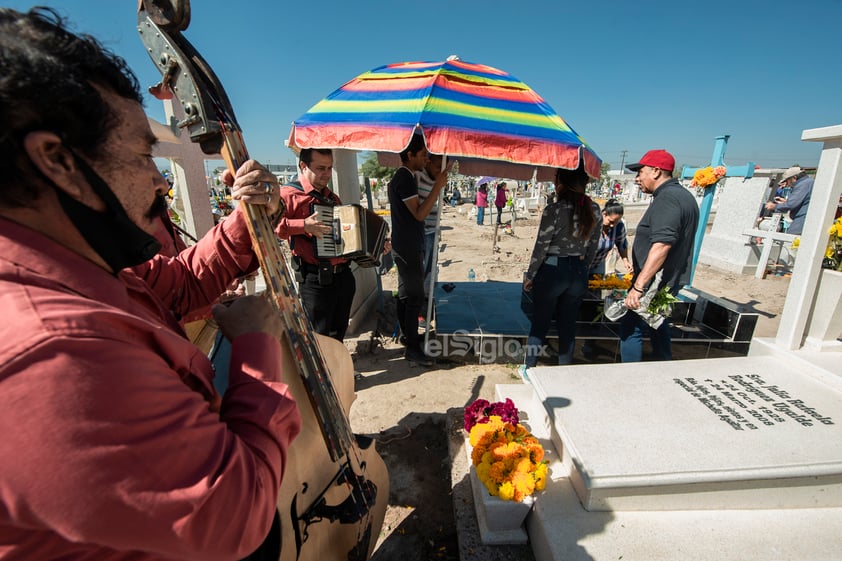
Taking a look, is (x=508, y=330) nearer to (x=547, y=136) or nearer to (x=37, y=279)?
(x=547, y=136)

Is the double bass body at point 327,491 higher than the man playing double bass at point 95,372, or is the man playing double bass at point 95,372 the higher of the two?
the man playing double bass at point 95,372

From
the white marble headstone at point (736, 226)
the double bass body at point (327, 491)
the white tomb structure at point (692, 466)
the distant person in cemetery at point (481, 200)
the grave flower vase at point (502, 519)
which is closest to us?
the double bass body at point (327, 491)

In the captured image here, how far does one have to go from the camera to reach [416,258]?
3.96 metres

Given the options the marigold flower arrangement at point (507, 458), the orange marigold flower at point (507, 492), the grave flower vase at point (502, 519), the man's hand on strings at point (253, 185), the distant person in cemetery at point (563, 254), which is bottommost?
the grave flower vase at point (502, 519)

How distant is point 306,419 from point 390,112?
235cm

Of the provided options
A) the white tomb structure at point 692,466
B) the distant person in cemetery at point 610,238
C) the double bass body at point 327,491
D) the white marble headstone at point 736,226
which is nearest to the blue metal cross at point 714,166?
the distant person in cemetery at point 610,238

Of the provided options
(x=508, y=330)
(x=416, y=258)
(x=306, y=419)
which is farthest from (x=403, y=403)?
(x=306, y=419)

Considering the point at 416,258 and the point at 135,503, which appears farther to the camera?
the point at 416,258

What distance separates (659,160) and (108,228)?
387 centimetres

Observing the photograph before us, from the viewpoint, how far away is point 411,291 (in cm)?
412

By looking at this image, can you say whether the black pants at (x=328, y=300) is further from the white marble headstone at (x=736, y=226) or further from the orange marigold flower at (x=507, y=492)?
the white marble headstone at (x=736, y=226)

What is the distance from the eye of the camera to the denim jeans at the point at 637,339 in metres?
3.55

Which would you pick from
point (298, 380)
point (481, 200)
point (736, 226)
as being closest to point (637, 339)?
point (298, 380)

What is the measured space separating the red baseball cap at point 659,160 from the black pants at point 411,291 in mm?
2213
